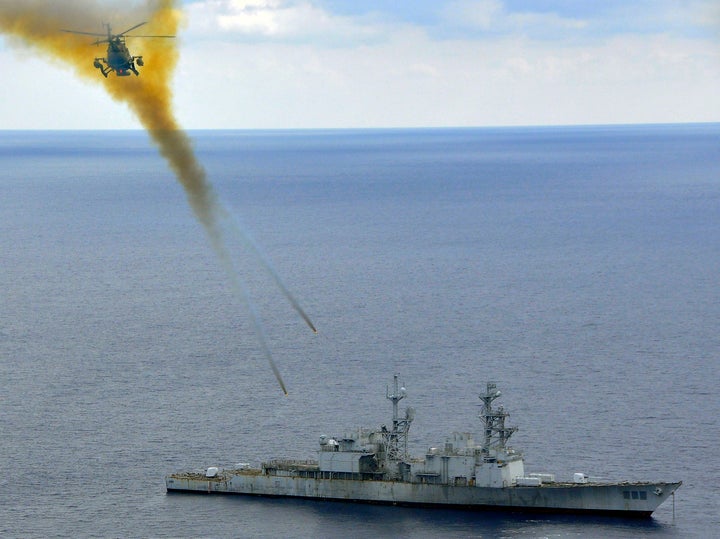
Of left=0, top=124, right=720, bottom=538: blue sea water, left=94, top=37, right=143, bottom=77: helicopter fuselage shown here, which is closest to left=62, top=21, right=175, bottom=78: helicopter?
left=94, top=37, right=143, bottom=77: helicopter fuselage

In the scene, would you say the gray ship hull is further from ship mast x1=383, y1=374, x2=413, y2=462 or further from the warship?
ship mast x1=383, y1=374, x2=413, y2=462

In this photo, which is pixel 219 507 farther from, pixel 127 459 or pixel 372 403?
pixel 372 403

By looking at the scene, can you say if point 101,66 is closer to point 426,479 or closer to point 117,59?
point 117,59

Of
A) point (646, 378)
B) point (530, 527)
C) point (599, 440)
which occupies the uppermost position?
point (646, 378)

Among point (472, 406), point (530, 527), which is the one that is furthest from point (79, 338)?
point (530, 527)

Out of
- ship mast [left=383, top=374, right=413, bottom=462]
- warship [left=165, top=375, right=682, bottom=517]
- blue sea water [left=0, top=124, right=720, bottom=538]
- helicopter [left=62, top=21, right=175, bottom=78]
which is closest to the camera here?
helicopter [left=62, top=21, right=175, bottom=78]

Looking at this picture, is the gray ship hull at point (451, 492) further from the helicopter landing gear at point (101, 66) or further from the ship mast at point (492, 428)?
the helicopter landing gear at point (101, 66)
